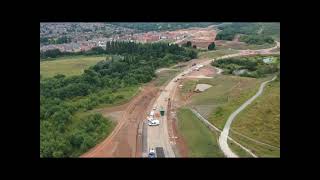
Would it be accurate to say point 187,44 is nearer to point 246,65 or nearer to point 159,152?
point 246,65

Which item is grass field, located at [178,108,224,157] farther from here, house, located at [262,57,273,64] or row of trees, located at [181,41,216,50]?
house, located at [262,57,273,64]


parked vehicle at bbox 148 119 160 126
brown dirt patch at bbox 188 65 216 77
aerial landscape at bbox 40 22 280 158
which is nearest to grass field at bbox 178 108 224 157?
aerial landscape at bbox 40 22 280 158

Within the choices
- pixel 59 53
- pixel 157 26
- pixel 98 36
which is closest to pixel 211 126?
pixel 157 26

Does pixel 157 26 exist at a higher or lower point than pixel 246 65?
higher

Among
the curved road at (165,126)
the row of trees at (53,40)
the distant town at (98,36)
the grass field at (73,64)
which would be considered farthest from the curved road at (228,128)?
the row of trees at (53,40)
